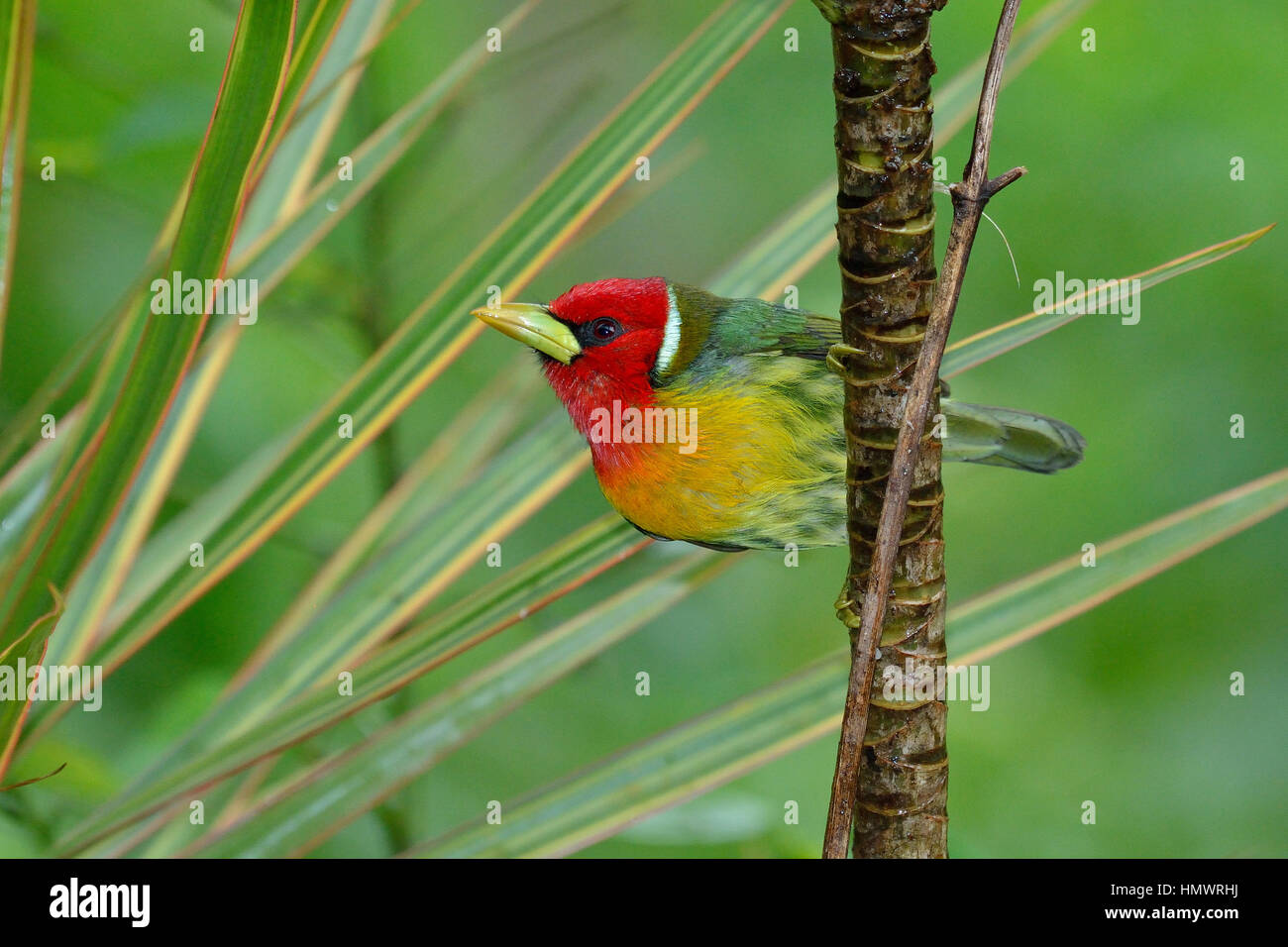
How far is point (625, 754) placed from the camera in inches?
47.3

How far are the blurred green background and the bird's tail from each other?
0.62 meters

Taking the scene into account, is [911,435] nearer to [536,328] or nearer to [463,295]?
[463,295]

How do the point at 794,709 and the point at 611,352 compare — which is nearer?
the point at 794,709

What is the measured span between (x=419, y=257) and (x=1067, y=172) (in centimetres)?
145

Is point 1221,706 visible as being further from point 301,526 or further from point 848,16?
point 848,16

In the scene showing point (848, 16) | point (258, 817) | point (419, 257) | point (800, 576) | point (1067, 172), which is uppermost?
point (1067, 172)

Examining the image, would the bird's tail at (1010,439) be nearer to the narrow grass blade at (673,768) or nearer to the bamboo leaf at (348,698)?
the narrow grass blade at (673,768)

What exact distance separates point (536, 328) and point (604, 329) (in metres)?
0.11

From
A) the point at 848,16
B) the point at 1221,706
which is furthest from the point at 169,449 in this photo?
the point at 1221,706

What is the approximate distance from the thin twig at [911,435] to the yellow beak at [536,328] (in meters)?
0.65

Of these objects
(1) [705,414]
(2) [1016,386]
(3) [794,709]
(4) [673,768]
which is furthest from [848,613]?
(2) [1016,386]

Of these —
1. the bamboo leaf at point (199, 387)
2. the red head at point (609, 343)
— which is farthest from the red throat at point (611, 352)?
the bamboo leaf at point (199, 387)

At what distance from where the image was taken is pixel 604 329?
4.81 ft

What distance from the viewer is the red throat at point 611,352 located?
1.46 m
